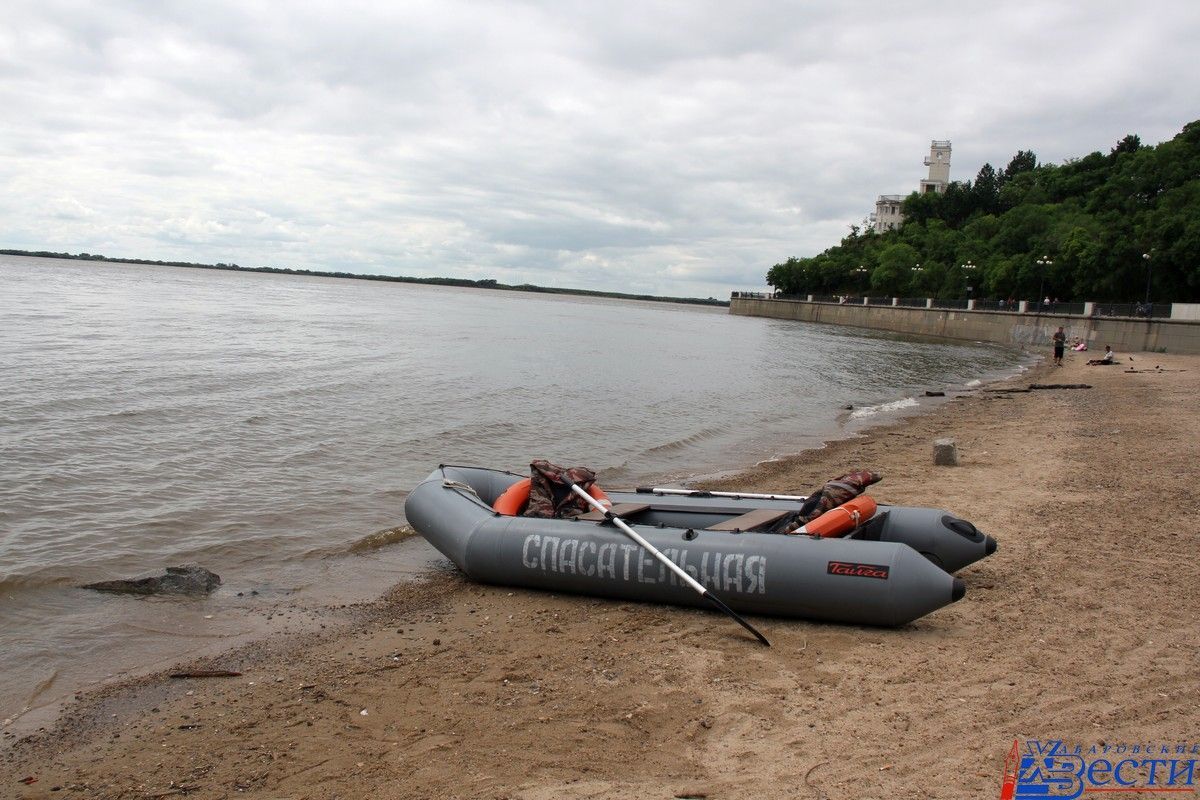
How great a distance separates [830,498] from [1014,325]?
62.7 metres

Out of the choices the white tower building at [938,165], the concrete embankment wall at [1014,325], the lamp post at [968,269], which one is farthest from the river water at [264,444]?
the white tower building at [938,165]

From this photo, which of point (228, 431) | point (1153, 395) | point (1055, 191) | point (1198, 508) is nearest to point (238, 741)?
point (1198, 508)

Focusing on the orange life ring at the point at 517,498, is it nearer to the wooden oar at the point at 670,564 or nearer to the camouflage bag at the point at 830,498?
the wooden oar at the point at 670,564

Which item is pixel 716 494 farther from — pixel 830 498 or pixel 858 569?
pixel 858 569

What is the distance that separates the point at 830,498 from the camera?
7285 millimetres

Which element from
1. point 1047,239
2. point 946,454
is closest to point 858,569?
point 946,454

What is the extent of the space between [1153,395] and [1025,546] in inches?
679

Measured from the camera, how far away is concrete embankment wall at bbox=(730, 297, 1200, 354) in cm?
4561

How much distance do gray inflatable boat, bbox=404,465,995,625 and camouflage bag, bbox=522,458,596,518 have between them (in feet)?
1.20

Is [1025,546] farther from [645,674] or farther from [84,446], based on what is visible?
[84,446]

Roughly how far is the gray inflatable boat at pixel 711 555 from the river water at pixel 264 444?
111cm

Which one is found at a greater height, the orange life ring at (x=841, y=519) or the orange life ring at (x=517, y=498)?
the orange life ring at (x=841, y=519)

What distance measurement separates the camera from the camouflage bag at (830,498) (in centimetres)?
727

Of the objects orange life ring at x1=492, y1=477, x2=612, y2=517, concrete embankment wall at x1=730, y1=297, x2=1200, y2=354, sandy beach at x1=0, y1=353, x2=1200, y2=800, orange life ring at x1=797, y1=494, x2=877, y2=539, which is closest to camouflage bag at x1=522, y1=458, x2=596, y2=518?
orange life ring at x1=492, y1=477, x2=612, y2=517
